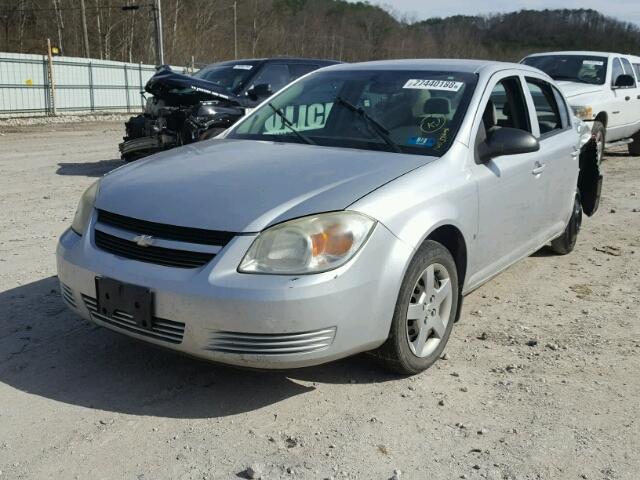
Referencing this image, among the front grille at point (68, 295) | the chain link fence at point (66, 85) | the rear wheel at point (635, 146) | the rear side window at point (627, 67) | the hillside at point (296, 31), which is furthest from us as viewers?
the hillside at point (296, 31)

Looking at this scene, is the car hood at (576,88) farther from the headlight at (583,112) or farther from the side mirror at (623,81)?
A: the side mirror at (623,81)

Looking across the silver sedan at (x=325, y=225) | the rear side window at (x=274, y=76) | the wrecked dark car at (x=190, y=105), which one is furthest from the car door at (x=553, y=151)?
the rear side window at (x=274, y=76)

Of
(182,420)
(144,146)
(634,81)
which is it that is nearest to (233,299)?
(182,420)

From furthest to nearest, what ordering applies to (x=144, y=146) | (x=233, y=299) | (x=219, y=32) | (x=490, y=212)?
(x=219, y=32)
(x=144, y=146)
(x=490, y=212)
(x=233, y=299)

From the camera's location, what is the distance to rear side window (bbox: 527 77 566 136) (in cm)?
497

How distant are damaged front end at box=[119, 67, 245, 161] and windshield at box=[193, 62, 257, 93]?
751 mm

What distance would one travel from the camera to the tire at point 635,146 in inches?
528

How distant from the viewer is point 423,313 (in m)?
3.46

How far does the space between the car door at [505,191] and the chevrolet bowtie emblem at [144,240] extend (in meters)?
1.84

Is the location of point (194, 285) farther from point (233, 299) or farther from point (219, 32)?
point (219, 32)

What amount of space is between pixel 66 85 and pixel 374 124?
2400cm

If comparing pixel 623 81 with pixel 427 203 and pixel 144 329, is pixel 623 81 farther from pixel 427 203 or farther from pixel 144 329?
pixel 144 329

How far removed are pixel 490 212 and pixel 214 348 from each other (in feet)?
6.19

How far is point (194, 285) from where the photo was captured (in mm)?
2889
